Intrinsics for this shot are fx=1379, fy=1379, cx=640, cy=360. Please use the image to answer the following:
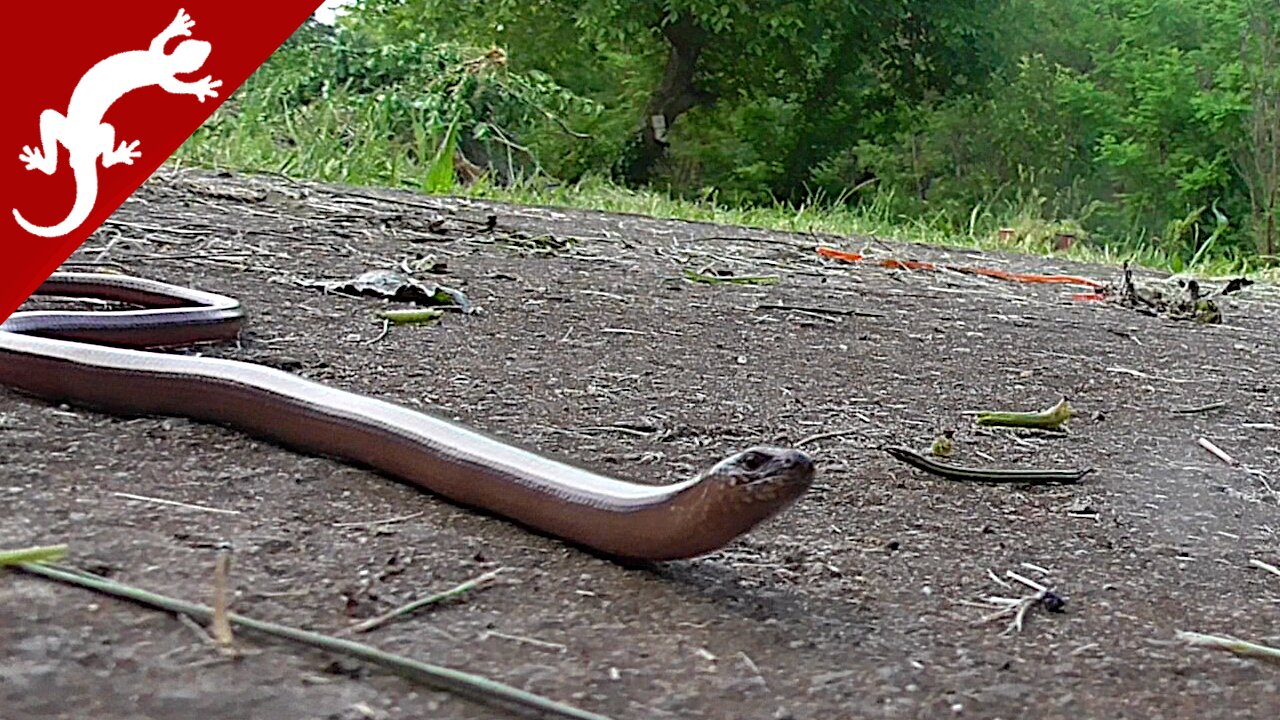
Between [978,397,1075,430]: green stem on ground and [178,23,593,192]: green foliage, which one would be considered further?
[178,23,593,192]: green foliage

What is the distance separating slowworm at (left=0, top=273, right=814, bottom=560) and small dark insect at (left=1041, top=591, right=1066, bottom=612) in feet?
1.14

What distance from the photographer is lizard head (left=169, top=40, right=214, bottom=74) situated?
218 cm

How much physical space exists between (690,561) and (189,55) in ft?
3.96

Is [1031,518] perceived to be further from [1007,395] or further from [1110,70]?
[1110,70]

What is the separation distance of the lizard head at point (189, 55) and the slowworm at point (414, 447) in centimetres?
46

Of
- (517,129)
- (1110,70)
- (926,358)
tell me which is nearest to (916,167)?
(1110,70)

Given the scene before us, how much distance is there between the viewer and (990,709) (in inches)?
50.4

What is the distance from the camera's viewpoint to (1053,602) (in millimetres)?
1575

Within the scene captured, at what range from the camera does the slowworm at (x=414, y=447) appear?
57.4 inches

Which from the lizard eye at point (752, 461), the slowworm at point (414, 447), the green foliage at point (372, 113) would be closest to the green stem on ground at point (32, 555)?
the slowworm at point (414, 447)

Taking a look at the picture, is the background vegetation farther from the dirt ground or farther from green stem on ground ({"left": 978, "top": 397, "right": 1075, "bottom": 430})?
Answer: green stem on ground ({"left": 978, "top": 397, "right": 1075, "bottom": 430})

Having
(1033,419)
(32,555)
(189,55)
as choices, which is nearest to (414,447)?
(32,555)

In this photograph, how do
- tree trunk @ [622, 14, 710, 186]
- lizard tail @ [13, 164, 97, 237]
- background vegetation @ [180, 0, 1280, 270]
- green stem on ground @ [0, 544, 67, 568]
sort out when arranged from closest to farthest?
green stem on ground @ [0, 544, 67, 568]
lizard tail @ [13, 164, 97, 237]
background vegetation @ [180, 0, 1280, 270]
tree trunk @ [622, 14, 710, 186]

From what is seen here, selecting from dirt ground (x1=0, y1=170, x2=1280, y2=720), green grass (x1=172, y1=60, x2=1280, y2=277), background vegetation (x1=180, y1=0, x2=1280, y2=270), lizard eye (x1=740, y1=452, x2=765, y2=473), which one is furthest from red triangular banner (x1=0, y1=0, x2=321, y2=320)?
background vegetation (x1=180, y1=0, x2=1280, y2=270)
